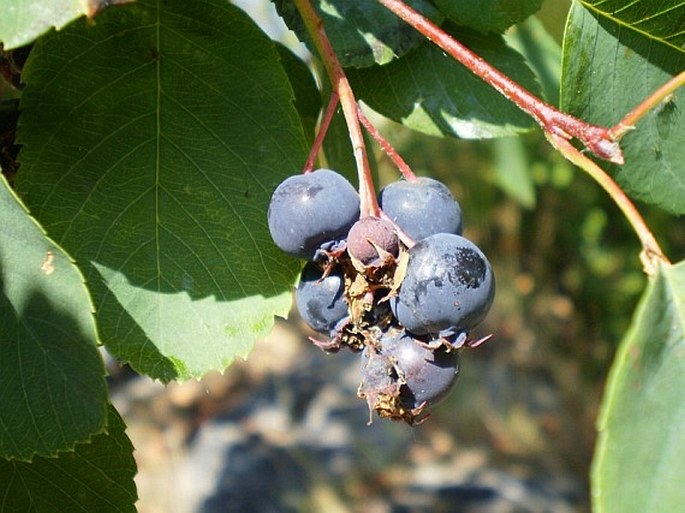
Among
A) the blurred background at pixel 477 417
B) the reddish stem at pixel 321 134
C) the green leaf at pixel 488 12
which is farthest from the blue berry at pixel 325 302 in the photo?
the blurred background at pixel 477 417

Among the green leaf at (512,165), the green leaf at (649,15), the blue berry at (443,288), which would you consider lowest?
the green leaf at (512,165)

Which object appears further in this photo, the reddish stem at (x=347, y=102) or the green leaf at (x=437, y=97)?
the green leaf at (x=437, y=97)

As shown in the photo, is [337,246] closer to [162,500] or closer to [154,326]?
[154,326]

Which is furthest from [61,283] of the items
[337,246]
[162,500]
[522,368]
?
[522,368]

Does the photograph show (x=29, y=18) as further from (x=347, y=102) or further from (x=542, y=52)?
(x=542, y=52)

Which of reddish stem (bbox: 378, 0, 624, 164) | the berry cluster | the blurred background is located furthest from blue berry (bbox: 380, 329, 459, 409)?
the blurred background

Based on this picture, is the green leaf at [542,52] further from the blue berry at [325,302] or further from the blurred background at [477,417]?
the blurred background at [477,417]
